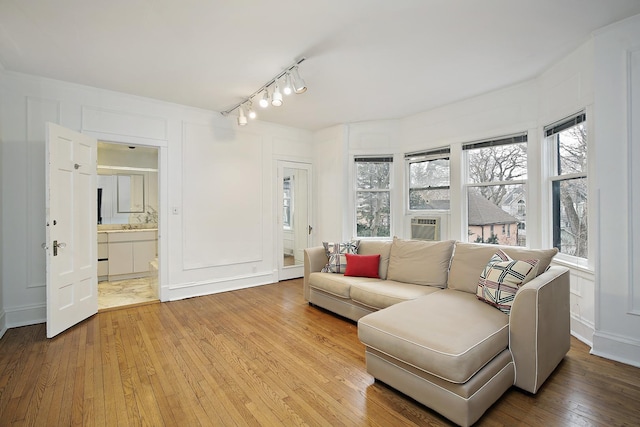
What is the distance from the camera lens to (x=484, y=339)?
184 centimetres

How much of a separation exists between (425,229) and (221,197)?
10.4 ft

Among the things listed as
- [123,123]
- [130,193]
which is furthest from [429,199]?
[130,193]

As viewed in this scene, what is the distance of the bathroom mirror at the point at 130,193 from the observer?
5.73 m

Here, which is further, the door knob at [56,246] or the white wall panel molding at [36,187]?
the white wall panel molding at [36,187]

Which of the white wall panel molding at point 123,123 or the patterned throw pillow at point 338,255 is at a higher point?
the white wall panel molding at point 123,123

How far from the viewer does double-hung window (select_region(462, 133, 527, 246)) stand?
12.0 feet

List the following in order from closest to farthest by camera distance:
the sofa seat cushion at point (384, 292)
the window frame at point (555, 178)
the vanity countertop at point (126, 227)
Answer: the sofa seat cushion at point (384, 292) → the window frame at point (555, 178) → the vanity countertop at point (126, 227)

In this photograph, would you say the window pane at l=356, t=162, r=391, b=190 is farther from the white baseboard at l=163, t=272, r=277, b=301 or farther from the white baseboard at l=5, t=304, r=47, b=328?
the white baseboard at l=5, t=304, r=47, b=328

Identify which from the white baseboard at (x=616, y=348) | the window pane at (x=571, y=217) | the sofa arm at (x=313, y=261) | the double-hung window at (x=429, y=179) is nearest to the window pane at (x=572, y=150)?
the window pane at (x=571, y=217)

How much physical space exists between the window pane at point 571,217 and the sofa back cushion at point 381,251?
5.95 feet

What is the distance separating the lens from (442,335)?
6.08 ft

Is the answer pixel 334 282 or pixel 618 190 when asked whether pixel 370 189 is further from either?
pixel 618 190

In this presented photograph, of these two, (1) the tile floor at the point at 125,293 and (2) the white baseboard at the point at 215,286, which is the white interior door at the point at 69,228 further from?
(2) the white baseboard at the point at 215,286

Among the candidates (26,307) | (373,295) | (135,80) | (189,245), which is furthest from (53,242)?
(373,295)
